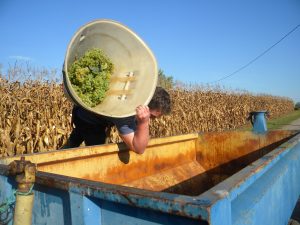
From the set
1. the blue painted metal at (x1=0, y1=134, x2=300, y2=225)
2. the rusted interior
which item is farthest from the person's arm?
the blue painted metal at (x1=0, y1=134, x2=300, y2=225)

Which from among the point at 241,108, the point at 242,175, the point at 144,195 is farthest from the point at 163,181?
the point at 241,108

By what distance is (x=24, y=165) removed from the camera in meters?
1.63

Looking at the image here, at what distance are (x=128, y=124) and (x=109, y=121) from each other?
→ 0.45 m

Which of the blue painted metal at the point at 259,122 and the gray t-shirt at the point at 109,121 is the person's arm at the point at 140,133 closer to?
the gray t-shirt at the point at 109,121

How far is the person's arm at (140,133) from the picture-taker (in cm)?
261

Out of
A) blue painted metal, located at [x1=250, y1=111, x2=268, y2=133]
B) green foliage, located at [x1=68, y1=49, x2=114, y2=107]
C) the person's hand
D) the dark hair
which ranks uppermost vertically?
green foliage, located at [x1=68, y1=49, x2=114, y2=107]

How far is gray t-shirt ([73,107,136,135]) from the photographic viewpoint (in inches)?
115

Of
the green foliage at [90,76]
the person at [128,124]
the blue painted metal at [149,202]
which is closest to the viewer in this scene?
the blue painted metal at [149,202]

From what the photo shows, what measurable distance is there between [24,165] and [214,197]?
3.33ft

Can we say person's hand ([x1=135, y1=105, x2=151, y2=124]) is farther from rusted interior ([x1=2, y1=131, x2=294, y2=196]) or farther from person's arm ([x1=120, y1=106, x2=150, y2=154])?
rusted interior ([x1=2, y1=131, x2=294, y2=196])

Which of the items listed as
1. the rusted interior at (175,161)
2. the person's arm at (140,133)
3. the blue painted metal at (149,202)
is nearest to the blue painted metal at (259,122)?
the rusted interior at (175,161)

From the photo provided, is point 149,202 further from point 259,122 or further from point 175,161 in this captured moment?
point 259,122

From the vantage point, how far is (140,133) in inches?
111

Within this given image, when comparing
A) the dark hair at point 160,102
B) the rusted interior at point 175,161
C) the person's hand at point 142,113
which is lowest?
the rusted interior at point 175,161
